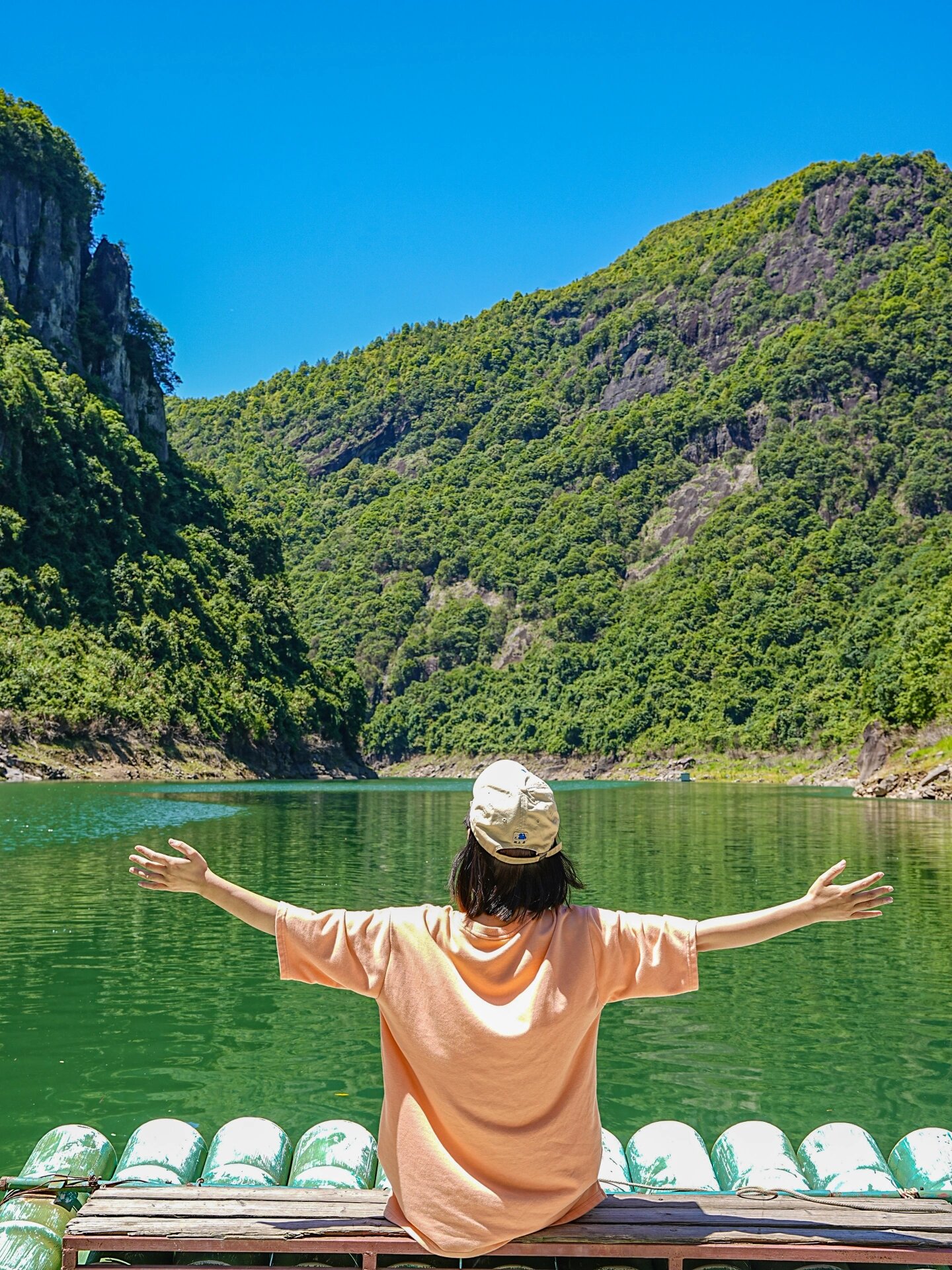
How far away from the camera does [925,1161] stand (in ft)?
24.7

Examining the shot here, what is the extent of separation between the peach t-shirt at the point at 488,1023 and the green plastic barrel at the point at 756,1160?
3152 millimetres

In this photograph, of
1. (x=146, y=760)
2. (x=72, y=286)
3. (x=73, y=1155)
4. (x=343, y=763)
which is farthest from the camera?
(x=343, y=763)

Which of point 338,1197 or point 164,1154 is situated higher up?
point 338,1197

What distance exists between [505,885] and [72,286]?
121 m

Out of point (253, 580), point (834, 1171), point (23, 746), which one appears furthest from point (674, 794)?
point (834, 1171)

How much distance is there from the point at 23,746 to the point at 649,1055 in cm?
7238

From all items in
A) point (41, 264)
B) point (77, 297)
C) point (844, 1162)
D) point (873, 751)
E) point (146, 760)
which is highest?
point (41, 264)

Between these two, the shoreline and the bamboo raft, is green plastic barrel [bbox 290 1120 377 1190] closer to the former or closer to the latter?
the bamboo raft

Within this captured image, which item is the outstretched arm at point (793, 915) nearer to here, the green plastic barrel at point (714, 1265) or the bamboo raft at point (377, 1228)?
the bamboo raft at point (377, 1228)

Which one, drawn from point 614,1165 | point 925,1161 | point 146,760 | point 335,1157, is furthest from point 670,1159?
point 146,760

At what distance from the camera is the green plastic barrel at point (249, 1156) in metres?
7.30

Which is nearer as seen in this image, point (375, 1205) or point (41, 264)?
point (375, 1205)

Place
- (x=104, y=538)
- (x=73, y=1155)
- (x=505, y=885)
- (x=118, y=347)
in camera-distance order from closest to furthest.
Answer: (x=505, y=885), (x=73, y=1155), (x=104, y=538), (x=118, y=347)

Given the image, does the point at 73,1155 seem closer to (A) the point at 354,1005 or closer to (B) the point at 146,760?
(A) the point at 354,1005
